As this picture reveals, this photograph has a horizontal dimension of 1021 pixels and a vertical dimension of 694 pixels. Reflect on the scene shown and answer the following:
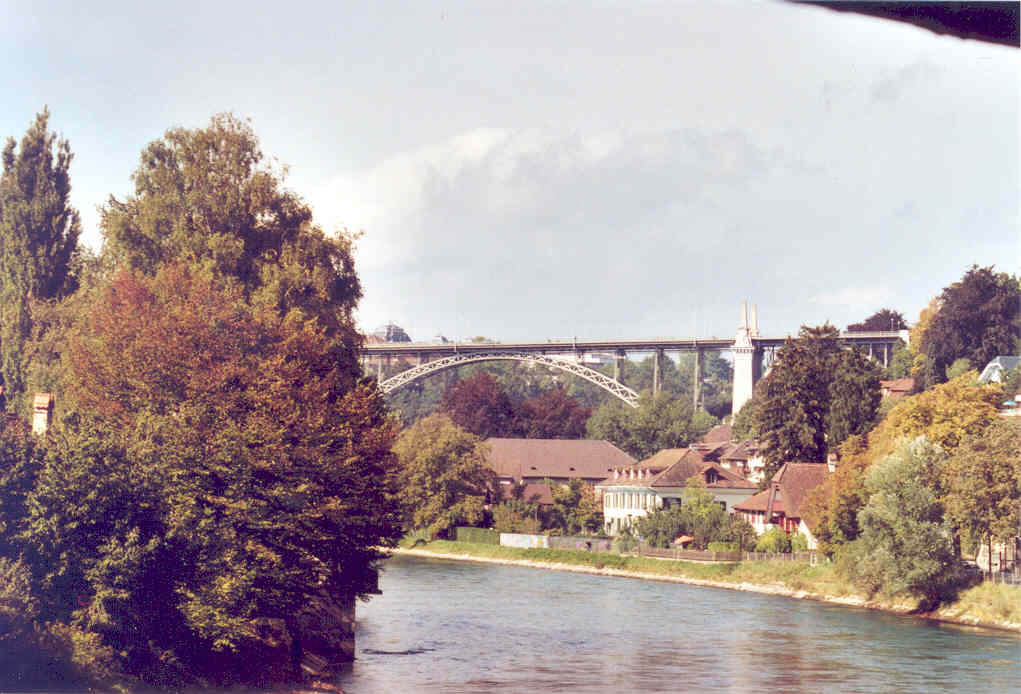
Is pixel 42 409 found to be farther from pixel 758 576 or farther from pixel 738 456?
pixel 738 456

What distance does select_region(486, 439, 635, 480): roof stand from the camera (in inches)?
3762

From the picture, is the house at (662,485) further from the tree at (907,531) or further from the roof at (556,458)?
the tree at (907,531)

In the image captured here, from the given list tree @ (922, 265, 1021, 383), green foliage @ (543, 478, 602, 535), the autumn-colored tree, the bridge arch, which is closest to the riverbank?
the autumn-colored tree

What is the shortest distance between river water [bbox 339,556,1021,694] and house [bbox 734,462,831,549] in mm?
9220

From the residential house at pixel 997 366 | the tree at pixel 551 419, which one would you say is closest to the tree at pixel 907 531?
the residential house at pixel 997 366

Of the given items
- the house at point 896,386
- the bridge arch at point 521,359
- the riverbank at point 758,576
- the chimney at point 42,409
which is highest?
the bridge arch at point 521,359

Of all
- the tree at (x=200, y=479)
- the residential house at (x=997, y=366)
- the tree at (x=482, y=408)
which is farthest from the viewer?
the tree at (x=482, y=408)

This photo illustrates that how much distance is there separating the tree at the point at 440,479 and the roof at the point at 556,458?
15914 millimetres

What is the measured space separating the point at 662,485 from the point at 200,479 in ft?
184

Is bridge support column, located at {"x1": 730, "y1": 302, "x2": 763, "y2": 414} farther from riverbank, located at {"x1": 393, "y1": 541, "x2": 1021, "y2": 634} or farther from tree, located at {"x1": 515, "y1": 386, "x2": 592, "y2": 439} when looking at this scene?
riverbank, located at {"x1": 393, "y1": 541, "x2": 1021, "y2": 634}

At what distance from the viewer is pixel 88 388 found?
26.5 metres

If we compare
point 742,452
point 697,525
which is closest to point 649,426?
point 742,452

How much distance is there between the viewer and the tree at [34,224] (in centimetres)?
3988

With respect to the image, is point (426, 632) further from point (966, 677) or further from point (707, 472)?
point (707, 472)
